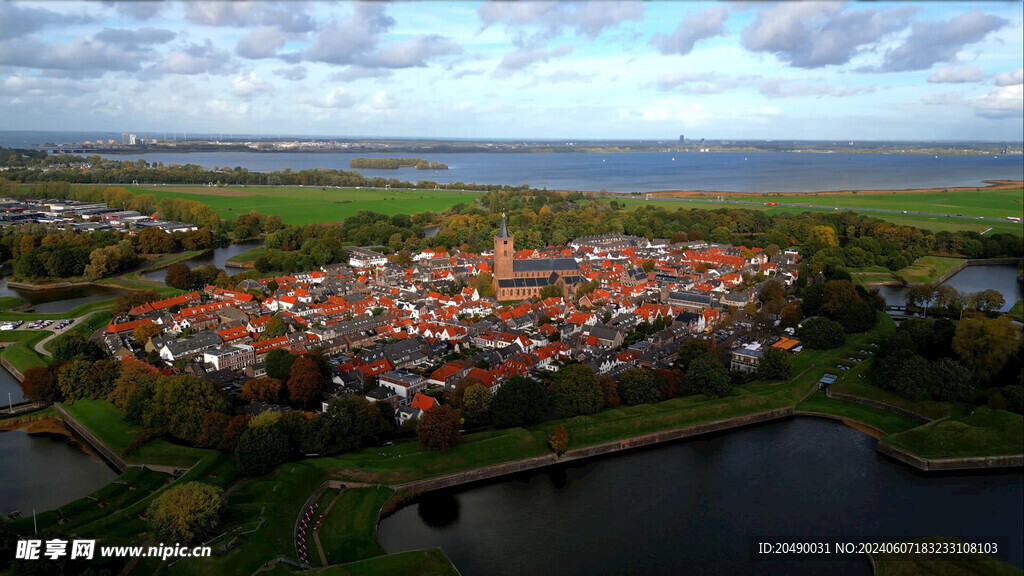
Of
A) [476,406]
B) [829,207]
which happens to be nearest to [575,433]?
[476,406]

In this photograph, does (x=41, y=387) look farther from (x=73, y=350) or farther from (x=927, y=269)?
(x=927, y=269)

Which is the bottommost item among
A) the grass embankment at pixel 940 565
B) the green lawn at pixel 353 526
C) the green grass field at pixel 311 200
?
the green lawn at pixel 353 526

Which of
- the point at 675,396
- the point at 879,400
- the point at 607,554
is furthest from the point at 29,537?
the point at 879,400

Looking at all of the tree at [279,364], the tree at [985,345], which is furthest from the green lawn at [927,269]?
the tree at [279,364]

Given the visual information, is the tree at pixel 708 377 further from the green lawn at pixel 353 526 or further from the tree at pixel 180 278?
the tree at pixel 180 278

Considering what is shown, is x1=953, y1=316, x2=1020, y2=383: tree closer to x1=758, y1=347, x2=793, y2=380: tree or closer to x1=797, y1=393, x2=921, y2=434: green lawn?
x1=797, y1=393, x2=921, y2=434: green lawn

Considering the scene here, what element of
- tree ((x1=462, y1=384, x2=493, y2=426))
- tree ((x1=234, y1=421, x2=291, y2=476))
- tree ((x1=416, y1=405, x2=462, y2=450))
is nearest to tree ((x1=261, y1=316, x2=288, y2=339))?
tree ((x1=234, y1=421, x2=291, y2=476))
